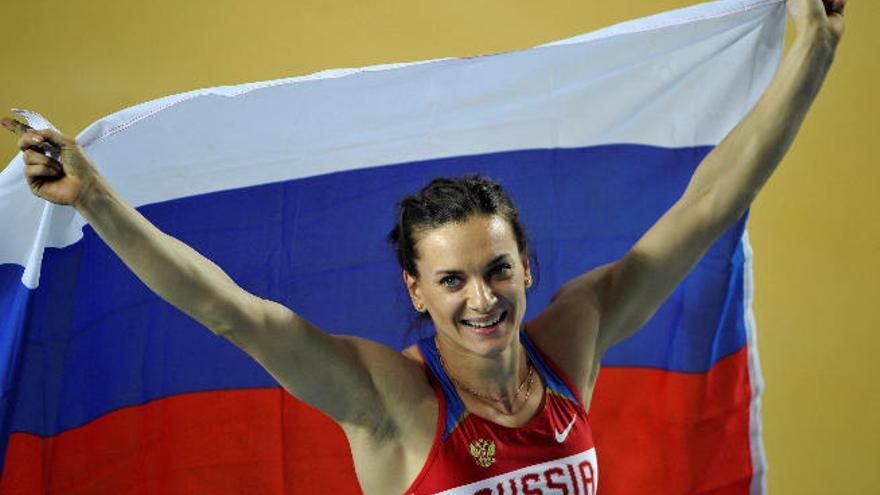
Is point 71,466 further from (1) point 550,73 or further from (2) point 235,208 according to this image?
(1) point 550,73

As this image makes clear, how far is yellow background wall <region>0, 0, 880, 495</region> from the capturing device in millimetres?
2893

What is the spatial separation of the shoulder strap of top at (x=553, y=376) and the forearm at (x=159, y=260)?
0.45 meters

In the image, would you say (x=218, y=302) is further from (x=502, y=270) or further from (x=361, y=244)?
(x=361, y=244)

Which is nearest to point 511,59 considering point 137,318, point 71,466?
point 137,318

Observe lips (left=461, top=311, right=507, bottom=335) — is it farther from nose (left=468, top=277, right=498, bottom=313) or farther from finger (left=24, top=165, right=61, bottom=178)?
finger (left=24, top=165, right=61, bottom=178)

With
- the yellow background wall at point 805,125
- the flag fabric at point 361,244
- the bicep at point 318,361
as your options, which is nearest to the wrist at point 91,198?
the bicep at point 318,361

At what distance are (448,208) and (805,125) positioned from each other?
1698 mm

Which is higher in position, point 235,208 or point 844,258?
point 844,258

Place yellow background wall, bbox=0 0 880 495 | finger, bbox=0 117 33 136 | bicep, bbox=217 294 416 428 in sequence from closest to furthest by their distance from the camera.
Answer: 1. finger, bbox=0 117 33 136
2. bicep, bbox=217 294 416 428
3. yellow background wall, bbox=0 0 880 495

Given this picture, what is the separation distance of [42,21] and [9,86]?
19 cm

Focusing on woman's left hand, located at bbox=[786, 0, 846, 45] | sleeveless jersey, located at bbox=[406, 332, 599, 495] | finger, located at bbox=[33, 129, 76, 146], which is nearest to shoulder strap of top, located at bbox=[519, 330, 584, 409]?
sleeveless jersey, located at bbox=[406, 332, 599, 495]

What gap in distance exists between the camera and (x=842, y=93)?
294 centimetres

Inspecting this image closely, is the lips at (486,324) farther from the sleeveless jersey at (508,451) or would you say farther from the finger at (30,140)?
the finger at (30,140)

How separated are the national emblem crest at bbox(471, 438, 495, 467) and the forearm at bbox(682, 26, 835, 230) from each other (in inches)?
18.8
